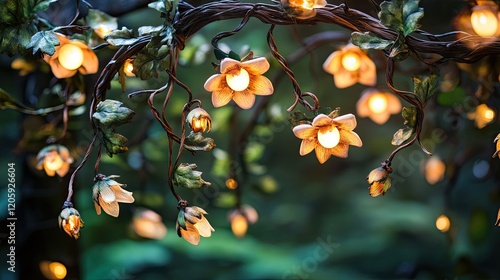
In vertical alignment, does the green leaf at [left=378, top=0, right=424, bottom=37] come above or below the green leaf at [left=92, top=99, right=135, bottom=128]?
above

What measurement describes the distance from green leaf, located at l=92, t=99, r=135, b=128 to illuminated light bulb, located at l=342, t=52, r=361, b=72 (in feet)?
2.05

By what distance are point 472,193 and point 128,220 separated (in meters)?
1.22

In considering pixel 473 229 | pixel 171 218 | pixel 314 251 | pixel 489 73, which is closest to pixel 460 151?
pixel 473 229

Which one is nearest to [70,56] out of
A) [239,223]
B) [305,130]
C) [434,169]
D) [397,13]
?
[305,130]

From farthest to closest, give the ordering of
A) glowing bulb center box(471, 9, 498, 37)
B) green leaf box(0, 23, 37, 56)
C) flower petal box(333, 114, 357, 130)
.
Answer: glowing bulb center box(471, 9, 498, 37)
green leaf box(0, 23, 37, 56)
flower petal box(333, 114, 357, 130)

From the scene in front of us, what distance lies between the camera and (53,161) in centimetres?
119

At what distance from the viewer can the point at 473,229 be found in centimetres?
190

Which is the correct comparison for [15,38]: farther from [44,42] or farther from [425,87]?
[425,87]

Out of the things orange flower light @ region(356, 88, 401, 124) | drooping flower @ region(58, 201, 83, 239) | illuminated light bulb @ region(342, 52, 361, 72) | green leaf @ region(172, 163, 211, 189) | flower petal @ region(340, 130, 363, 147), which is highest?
flower petal @ region(340, 130, 363, 147)

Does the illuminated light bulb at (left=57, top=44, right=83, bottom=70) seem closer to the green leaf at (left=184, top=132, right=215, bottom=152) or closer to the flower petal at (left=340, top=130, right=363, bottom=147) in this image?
the green leaf at (left=184, top=132, right=215, bottom=152)

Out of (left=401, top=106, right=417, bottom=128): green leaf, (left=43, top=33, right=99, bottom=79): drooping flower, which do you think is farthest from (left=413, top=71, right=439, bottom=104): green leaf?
(left=43, top=33, right=99, bottom=79): drooping flower

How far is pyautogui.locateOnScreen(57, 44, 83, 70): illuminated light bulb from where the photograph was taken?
3.29ft

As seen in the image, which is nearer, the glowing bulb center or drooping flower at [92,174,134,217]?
drooping flower at [92,174,134,217]

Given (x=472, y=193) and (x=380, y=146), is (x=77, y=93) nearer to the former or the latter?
(x=380, y=146)
